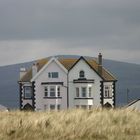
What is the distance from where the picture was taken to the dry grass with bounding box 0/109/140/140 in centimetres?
1836

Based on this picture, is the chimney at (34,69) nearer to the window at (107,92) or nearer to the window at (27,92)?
the window at (27,92)

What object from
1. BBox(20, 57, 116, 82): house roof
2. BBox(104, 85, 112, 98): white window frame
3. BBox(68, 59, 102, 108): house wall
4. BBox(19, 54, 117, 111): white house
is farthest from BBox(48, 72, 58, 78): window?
BBox(104, 85, 112, 98): white window frame

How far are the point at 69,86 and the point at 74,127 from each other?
69.5 metres

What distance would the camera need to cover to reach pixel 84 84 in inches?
3489

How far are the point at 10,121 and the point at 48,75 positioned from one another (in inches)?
2696

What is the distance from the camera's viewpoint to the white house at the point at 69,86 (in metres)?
88.5

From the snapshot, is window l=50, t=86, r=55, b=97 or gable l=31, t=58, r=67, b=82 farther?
window l=50, t=86, r=55, b=97

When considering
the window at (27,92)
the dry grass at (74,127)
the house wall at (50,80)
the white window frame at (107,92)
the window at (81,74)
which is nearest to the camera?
the dry grass at (74,127)

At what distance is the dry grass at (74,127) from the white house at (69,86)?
65188 mm

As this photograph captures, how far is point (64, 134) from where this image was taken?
1852 centimetres

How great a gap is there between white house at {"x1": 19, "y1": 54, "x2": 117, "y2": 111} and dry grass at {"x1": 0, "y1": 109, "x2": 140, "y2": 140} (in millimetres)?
65188

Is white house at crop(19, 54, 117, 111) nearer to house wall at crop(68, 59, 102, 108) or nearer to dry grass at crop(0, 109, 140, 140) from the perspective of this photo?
house wall at crop(68, 59, 102, 108)

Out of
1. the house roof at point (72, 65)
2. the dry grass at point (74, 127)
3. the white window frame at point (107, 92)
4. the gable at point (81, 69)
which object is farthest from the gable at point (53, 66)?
the dry grass at point (74, 127)

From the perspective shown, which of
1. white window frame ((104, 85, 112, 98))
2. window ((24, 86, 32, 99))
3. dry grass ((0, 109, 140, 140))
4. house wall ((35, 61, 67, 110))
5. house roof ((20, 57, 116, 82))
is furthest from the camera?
window ((24, 86, 32, 99))
